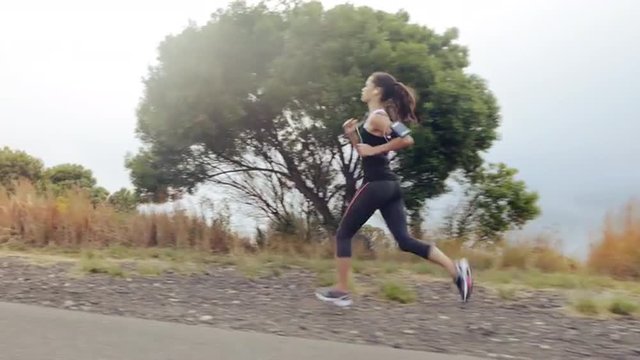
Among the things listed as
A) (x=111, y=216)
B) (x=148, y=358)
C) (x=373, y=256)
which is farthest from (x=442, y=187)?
(x=148, y=358)

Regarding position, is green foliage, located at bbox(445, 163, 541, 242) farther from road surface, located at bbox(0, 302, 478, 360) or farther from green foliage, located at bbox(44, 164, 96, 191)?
green foliage, located at bbox(44, 164, 96, 191)

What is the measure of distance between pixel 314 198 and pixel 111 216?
10.3ft

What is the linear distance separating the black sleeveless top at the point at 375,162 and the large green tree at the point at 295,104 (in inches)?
123

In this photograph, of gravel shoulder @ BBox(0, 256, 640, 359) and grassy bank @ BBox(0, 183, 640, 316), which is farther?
grassy bank @ BBox(0, 183, 640, 316)

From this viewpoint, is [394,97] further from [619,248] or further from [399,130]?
[619,248]

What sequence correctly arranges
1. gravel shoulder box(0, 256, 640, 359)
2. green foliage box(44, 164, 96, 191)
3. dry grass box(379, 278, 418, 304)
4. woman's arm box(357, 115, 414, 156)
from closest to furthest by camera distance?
gravel shoulder box(0, 256, 640, 359)
woman's arm box(357, 115, 414, 156)
dry grass box(379, 278, 418, 304)
green foliage box(44, 164, 96, 191)

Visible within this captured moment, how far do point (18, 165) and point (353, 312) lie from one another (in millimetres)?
14399

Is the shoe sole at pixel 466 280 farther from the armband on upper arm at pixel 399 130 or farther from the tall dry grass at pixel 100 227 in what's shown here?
the tall dry grass at pixel 100 227

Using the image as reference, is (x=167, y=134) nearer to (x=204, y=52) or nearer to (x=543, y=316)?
(x=204, y=52)

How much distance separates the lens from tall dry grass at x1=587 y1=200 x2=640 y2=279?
9.48 metres

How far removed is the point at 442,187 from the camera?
10773 mm

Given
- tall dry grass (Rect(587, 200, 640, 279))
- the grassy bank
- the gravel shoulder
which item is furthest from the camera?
tall dry grass (Rect(587, 200, 640, 279))

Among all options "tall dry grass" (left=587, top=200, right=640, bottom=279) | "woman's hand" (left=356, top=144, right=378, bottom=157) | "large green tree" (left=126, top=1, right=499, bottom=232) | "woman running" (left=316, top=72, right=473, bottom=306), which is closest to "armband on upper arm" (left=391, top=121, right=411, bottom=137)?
"woman running" (left=316, top=72, right=473, bottom=306)

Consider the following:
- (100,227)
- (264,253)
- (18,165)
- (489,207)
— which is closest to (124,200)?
(100,227)
